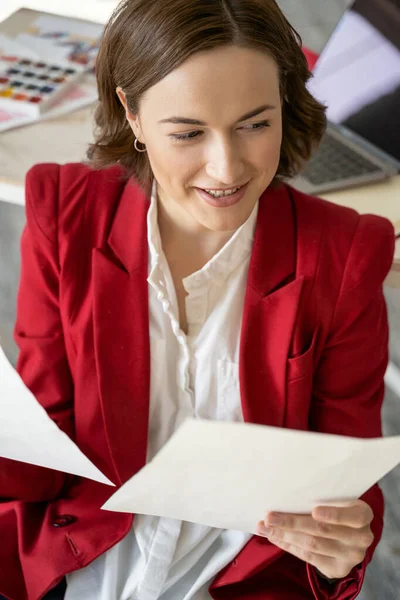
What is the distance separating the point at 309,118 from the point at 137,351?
41 centimetres

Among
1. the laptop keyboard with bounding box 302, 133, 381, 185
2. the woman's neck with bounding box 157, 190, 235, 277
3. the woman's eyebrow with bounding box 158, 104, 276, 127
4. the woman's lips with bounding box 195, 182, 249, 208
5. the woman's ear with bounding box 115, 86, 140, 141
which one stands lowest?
the laptop keyboard with bounding box 302, 133, 381, 185

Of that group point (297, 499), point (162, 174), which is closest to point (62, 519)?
point (297, 499)

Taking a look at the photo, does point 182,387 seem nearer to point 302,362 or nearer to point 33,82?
point 302,362

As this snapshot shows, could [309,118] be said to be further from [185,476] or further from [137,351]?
[185,476]

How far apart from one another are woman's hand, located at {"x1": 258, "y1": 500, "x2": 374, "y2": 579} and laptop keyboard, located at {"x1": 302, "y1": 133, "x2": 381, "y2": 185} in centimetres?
69

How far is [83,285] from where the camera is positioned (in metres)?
1.16

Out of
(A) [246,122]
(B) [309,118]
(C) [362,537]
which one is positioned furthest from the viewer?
(B) [309,118]

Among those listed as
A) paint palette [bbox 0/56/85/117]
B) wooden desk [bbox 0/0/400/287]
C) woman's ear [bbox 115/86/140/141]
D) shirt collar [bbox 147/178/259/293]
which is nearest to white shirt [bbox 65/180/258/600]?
shirt collar [bbox 147/178/259/293]

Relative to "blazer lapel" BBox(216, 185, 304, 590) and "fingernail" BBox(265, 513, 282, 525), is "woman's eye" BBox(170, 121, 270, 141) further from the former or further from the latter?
"fingernail" BBox(265, 513, 282, 525)

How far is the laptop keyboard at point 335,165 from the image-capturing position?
1.54m

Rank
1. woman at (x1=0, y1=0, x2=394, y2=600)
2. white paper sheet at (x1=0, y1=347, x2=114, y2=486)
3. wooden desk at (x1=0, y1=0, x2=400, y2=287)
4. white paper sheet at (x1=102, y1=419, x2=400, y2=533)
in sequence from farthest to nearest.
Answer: wooden desk at (x1=0, y1=0, x2=400, y2=287)
woman at (x1=0, y1=0, x2=394, y2=600)
white paper sheet at (x1=0, y1=347, x2=114, y2=486)
white paper sheet at (x1=102, y1=419, x2=400, y2=533)

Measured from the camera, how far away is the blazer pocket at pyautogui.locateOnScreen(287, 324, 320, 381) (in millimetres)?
1124

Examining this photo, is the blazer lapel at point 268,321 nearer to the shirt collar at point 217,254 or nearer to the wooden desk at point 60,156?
the shirt collar at point 217,254

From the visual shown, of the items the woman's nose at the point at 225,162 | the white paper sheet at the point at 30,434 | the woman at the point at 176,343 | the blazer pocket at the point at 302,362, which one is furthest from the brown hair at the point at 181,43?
the white paper sheet at the point at 30,434
